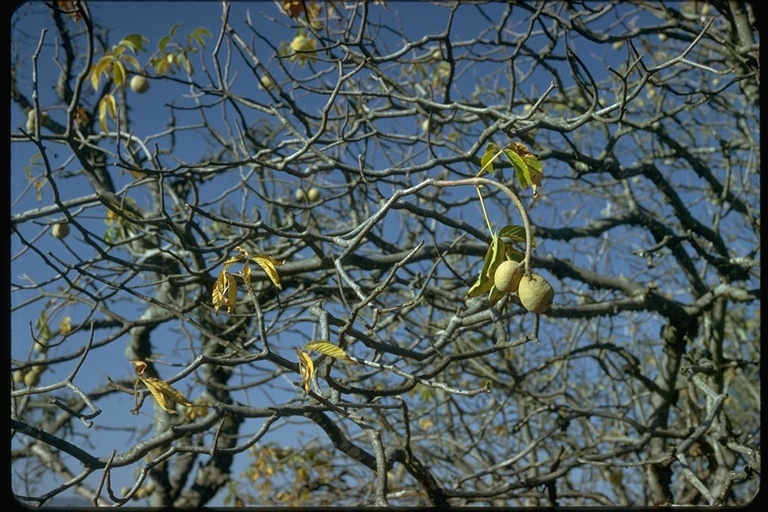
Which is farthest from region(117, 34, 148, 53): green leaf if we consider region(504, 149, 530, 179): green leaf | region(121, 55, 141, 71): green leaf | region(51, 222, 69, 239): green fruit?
region(504, 149, 530, 179): green leaf

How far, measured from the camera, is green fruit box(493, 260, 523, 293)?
141 cm

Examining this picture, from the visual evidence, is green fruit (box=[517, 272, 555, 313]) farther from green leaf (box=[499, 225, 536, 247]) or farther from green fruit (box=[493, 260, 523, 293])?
green leaf (box=[499, 225, 536, 247])

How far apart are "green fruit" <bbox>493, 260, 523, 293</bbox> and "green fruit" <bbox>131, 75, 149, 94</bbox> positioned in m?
2.53

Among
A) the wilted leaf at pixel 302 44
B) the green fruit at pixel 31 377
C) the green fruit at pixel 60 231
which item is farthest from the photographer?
the green fruit at pixel 31 377

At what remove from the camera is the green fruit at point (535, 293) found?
1370 millimetres

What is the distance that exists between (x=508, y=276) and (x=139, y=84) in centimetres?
256

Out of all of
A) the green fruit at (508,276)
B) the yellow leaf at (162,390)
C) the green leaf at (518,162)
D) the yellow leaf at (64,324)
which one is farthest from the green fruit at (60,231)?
the green fruit at (508,276)

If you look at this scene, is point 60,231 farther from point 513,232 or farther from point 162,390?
point 513,232

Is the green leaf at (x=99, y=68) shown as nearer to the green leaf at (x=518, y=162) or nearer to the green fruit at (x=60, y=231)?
the green fruit at (x=60, y=231)

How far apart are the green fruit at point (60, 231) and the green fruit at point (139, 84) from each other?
0.69m

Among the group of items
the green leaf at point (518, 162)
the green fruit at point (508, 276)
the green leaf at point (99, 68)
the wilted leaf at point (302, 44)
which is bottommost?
the green fruit at point (508, 276)
